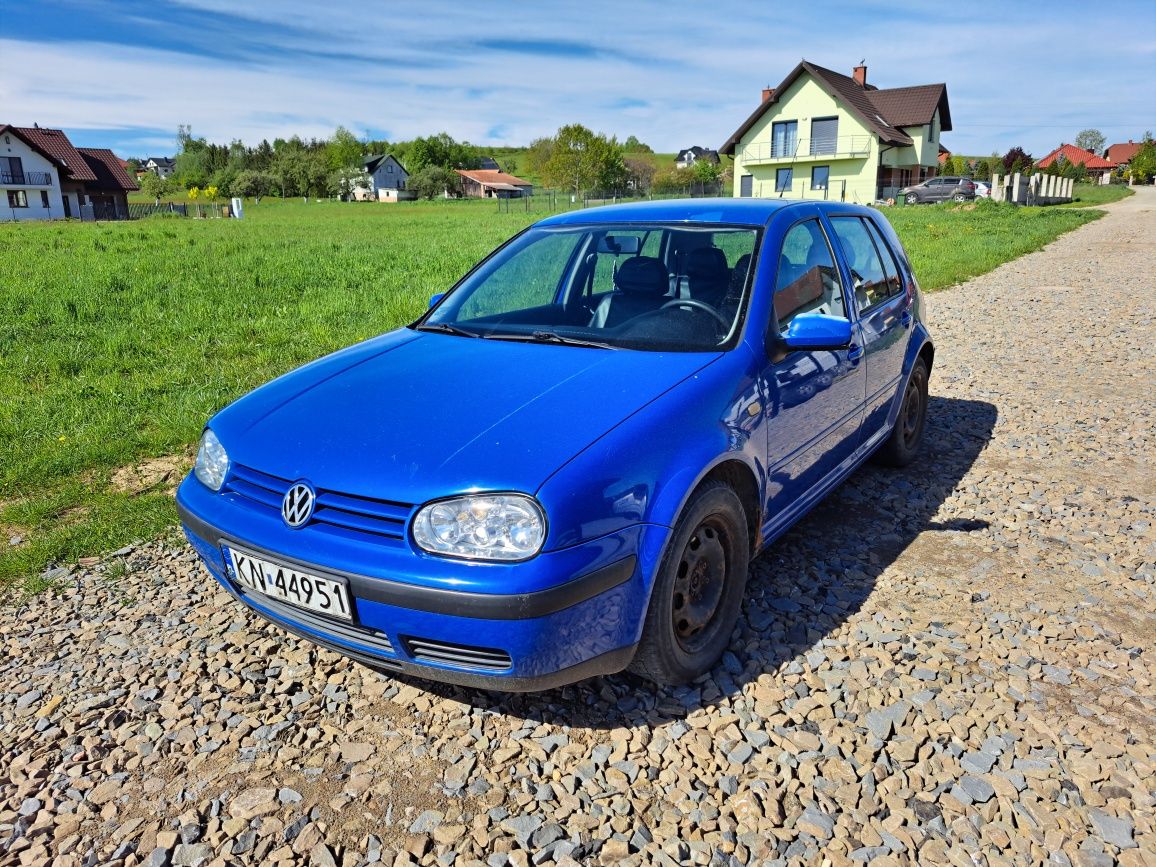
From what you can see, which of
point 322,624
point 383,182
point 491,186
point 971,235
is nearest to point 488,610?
point 322,624

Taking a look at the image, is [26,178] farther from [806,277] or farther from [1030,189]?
[806,277]

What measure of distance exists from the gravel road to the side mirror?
3.70ft

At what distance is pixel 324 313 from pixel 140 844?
27.6 feet

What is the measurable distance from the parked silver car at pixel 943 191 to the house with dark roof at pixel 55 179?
59.9 m

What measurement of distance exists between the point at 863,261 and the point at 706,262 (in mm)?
1316

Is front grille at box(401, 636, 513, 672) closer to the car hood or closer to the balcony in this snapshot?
the car hood

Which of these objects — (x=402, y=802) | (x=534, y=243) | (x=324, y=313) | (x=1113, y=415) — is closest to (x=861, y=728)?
(x=402, y=802)

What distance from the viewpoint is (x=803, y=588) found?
12.0 feet

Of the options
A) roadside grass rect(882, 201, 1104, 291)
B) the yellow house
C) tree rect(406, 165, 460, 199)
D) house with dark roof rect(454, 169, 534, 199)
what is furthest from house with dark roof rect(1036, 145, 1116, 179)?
roadside grass rect(882, 201, 1104, 291)

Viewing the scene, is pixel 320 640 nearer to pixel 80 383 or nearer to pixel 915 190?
pixel 80 383

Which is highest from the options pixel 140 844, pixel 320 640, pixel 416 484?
pixel 416 484

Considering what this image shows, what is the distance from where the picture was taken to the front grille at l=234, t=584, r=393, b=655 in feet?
8.14

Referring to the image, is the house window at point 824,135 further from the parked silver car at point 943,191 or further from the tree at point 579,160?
the tree at point 579,160

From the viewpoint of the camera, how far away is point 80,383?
698 cm
